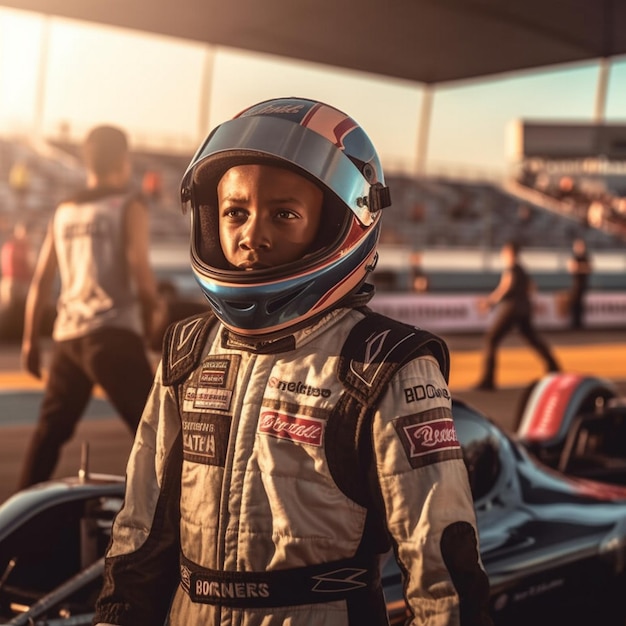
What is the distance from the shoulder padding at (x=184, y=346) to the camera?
73.1 inches

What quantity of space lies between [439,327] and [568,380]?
1325cm

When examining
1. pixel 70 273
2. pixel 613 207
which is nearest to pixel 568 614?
pixel 70 273

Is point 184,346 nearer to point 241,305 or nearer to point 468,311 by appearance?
point 241,305

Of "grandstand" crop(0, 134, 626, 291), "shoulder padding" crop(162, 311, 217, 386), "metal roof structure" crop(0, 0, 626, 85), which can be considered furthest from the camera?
"grandstand" crop(0, 134, 626, 291)

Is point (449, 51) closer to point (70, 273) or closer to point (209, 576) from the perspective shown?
point (70, 273)

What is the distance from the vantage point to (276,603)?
163 centimetres

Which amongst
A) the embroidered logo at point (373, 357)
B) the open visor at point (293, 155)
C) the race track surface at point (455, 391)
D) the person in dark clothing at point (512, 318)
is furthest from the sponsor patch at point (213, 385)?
the person in dark clothing at point (512, 318)

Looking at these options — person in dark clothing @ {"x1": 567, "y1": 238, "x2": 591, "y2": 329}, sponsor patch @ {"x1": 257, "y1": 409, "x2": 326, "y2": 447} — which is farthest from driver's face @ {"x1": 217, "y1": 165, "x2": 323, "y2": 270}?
person in dark clothing @ {"x1": 567, "y1": 238, "x2": 591, "y2": 329}

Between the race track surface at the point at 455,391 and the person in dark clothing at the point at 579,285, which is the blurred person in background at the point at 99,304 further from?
the person in dark clothing at the point at 579,285

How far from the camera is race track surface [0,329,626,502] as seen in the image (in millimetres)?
7285

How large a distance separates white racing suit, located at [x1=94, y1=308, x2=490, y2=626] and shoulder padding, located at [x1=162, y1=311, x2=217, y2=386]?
60 mm

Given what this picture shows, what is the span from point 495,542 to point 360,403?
1.82 metres

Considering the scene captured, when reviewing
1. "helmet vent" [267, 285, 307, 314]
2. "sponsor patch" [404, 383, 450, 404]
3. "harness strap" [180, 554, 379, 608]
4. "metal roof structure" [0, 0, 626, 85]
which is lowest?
"harness strap" [180, 554, 379, 608]

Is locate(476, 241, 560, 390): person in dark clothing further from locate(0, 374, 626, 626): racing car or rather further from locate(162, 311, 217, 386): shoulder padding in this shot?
locate(162, 311, 217, 386): shoulder padding
